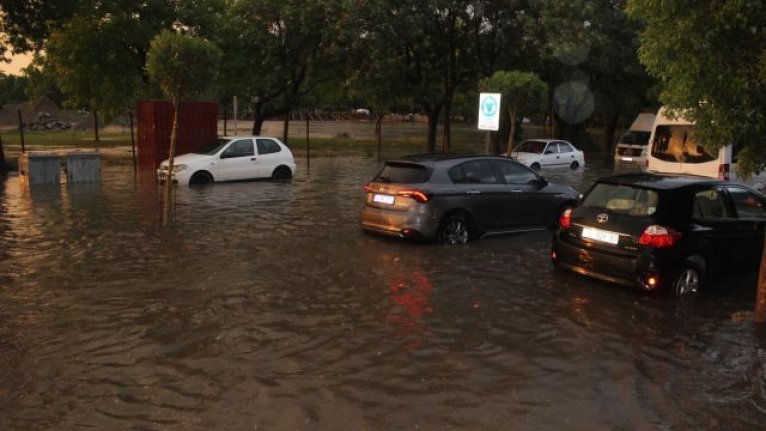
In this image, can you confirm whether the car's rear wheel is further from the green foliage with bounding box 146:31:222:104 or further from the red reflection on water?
the red reflection on water

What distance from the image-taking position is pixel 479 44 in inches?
1300

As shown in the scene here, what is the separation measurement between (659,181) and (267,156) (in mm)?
14303

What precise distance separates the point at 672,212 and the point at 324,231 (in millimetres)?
6163

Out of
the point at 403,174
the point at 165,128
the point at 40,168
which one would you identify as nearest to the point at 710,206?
the point at 403,174

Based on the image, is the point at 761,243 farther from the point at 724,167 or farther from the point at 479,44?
the point at 479,44

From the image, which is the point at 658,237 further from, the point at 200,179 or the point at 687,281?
the point at 200,179

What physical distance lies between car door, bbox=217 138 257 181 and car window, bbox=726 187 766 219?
46.7 feet

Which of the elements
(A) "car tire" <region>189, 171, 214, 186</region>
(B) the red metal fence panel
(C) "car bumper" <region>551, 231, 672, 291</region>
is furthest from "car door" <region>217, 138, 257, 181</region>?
(C) "car bumper" <region>551, 231, 672, 291</region>

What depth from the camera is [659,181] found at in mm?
8281

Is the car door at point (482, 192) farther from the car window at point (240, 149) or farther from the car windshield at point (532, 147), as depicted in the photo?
the car windshield at point (532, 147)

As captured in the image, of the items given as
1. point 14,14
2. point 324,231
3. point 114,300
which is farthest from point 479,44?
point 114,300

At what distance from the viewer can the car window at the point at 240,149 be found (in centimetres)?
1996

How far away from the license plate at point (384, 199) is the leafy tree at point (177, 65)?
3.66 m

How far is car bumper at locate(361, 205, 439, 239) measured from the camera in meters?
10.6
